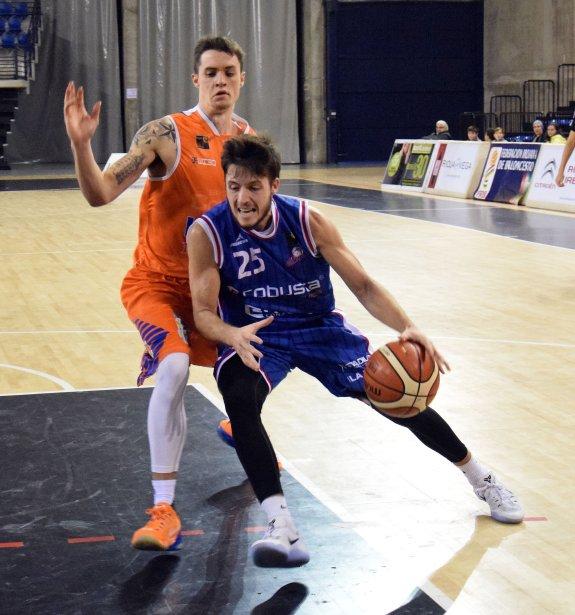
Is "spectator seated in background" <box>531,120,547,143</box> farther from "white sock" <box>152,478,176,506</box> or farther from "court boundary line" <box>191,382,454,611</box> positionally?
"white sock" <box>152,478,176,506</box>

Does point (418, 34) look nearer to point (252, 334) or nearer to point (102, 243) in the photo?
point (102, 243)

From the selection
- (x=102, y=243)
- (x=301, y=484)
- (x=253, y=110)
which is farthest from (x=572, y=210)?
(x=253, y=110)

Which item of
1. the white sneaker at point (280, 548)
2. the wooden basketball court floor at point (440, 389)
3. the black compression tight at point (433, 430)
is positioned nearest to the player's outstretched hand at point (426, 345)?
the black compression tight at point (433, 430)

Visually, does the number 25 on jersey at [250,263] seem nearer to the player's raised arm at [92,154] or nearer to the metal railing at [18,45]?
the player's raised arm at [92,154]

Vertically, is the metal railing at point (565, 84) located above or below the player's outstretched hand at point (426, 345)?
above

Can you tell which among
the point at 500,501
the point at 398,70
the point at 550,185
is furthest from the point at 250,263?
the point at 398,70

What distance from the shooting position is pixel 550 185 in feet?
53.3

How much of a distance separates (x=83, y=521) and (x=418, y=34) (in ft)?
90.4

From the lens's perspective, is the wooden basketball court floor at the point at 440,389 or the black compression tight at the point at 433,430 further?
the black compression tight at the point at 433,430

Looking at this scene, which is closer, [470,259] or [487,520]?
[487,520]

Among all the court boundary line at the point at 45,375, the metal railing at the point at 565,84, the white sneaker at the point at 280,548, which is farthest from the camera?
the metal railing at the point at 565,84

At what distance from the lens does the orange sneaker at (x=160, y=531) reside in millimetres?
3766

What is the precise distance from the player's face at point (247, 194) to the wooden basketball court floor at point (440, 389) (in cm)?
115

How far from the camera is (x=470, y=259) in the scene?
11445 mm
